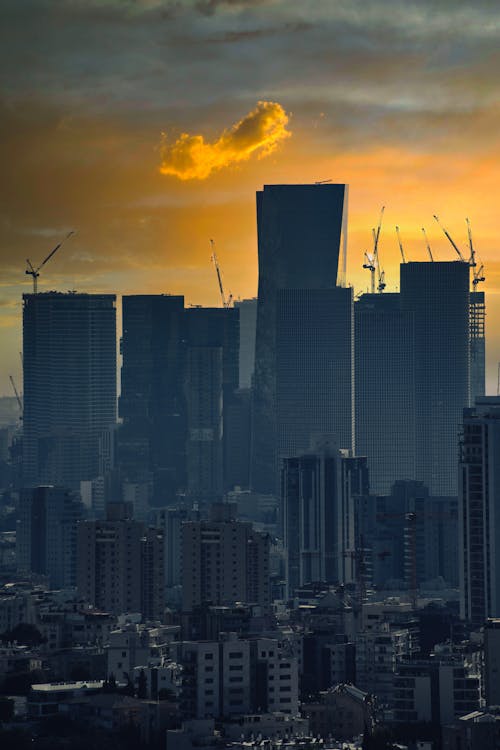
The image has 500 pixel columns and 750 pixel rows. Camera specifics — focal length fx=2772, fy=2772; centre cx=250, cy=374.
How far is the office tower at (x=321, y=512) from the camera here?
96.3m

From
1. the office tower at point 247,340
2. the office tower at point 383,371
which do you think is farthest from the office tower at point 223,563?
the office tower at point 247,340

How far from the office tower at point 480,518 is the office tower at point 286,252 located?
76.0 metres

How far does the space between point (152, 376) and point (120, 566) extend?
285 ft

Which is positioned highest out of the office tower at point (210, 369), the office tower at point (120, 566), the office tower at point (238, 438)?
the office tower at point (210, 369)

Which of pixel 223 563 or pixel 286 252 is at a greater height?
pixel 286 252

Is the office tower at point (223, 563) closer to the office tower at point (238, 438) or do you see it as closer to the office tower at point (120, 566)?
the office tower at point (120, 566)

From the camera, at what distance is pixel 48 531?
105250mm

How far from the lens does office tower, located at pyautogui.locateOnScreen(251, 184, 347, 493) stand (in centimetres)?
15238

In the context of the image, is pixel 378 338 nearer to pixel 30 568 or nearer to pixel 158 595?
pixel 30 568

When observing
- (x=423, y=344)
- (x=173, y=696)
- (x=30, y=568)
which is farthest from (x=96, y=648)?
(x=423, y=344)

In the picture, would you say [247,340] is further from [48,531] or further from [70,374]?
[48,531]

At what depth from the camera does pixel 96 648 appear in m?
62.6

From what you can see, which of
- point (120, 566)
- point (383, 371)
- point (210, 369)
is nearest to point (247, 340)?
point (210, 369)

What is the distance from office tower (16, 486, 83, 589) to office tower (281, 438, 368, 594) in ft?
26.2
